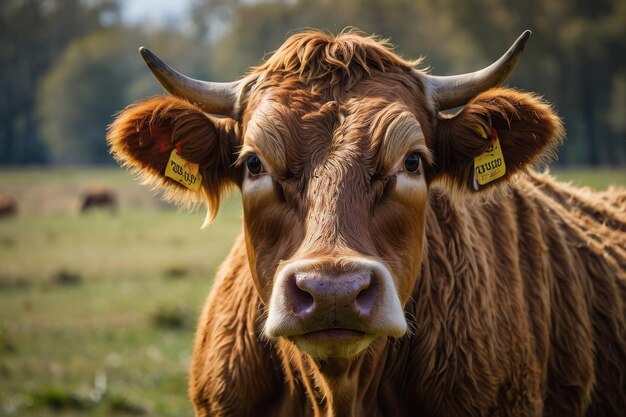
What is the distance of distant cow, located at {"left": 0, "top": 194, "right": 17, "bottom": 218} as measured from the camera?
34906 millimetres

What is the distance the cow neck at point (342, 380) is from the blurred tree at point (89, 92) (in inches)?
2348

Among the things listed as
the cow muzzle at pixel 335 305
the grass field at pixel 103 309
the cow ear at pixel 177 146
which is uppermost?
the cow ear at pixel 177 146

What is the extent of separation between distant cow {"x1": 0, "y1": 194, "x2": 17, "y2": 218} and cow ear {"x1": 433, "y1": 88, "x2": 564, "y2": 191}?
1293 inches

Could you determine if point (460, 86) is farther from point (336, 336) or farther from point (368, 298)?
point (336, 336)

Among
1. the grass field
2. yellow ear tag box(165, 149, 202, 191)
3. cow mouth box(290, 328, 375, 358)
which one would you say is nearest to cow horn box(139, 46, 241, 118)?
yellow ear tag box(165, 149, 202, 191)

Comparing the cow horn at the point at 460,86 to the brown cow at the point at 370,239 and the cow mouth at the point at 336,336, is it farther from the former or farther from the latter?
the cow mouth at the point at 336,336

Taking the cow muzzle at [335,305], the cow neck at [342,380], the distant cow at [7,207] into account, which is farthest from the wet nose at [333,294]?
the distant cow at [7,207]

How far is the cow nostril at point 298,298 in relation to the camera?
355 centimetres

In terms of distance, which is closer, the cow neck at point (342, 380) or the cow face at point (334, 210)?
the cow face at point (334, 210)

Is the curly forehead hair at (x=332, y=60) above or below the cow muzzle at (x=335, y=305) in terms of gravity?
above

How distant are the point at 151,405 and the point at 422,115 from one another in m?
5.52

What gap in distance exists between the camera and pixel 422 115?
14.6 feet

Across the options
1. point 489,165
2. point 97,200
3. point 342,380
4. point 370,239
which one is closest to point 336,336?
point 370,239

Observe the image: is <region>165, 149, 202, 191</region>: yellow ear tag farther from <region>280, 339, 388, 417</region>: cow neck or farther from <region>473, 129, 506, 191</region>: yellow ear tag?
<region>473, 129, 506, 191</region>: yellow ear tag
